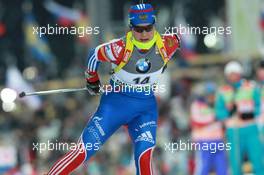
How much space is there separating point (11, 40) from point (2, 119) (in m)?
5.08

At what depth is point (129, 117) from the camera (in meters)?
12.6

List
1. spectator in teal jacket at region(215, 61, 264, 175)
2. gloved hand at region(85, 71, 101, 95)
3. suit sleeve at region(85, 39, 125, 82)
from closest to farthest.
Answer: suit sleeve at region(85, 39, 125, 82) → gloved hand at region(85, 71, 101, 95) → spectator in teal jacket at region(215, 61, 264, 175)

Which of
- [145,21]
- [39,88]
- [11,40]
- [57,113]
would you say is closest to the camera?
[145,21]

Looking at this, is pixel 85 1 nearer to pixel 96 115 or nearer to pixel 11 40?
pixel 11 40

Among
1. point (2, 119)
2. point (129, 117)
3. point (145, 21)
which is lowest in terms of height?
point (2, 119)

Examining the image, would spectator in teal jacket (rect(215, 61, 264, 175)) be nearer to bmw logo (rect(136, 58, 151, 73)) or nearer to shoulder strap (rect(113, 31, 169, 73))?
shoulder strap (rect(113, 31, 169, 73))

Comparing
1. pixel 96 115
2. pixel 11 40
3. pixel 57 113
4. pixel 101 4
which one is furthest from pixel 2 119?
pixel 96 115

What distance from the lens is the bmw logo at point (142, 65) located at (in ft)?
40.2

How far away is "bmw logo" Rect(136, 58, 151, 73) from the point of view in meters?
12.2

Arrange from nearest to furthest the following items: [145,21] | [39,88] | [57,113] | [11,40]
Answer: [145,21] < [57,113] < [39,88] < [11,40]

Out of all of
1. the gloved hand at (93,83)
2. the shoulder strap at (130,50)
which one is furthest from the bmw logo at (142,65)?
the gloved hand at (93,83)

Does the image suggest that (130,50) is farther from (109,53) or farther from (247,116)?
(247,116)

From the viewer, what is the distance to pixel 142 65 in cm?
1225

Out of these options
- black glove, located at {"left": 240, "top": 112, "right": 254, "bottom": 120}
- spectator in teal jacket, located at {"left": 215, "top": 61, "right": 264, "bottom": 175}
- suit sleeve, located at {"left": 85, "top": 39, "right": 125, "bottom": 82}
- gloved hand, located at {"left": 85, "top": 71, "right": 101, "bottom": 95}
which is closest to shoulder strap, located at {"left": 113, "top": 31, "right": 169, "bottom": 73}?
suit sleeve, located at {"left": 85, "top": 39, "right": 125, "bottom": 82}
